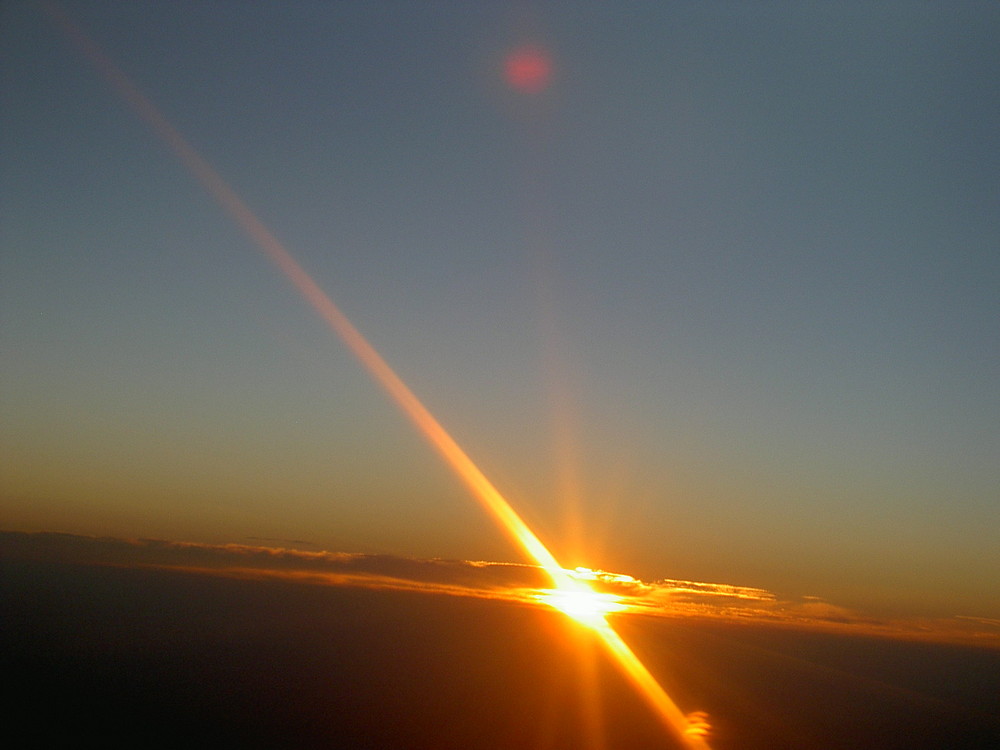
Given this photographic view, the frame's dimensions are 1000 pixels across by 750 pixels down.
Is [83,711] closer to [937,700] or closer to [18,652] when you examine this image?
[18,652]

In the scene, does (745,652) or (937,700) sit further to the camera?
(745,652)

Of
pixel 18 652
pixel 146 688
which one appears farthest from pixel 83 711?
pixel 18 652

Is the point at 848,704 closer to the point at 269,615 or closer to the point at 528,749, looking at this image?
the point at 528,749

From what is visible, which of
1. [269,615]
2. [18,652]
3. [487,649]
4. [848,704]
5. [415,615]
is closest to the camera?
[18,652]

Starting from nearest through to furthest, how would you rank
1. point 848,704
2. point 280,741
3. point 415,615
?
point 280,741
point 848,704
point 415,615

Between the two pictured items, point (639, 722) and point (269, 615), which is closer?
point (639, 722)

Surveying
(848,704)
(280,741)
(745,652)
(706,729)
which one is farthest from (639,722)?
(745,652)
